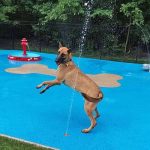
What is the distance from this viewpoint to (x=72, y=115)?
7871 mm

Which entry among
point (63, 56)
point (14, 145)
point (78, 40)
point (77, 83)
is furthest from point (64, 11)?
point (14, 145)

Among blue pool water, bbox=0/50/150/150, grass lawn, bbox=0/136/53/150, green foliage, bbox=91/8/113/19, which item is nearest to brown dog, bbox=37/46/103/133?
blue pool water, bbox=0/50/150/150

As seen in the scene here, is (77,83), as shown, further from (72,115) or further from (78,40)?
(78,40)

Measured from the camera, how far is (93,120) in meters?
6.82

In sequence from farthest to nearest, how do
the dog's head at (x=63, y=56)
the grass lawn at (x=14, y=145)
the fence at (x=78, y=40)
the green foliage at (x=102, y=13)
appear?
the fence at (x=78, y=40), the green foliage at (x=102, y=13), the dog's head at (x=63, y=56), the grass lawn at (x=14, y=145)

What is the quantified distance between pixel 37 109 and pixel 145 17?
37.1ft

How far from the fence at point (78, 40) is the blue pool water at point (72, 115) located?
547cm

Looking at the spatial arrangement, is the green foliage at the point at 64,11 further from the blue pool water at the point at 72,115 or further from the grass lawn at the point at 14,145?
the grass lawn at the point at 14,145

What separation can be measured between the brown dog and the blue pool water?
48cm

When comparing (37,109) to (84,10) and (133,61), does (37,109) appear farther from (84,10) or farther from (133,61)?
(84,10)

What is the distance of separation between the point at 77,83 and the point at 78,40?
11365 millimetres

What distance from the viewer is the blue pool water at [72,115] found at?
6548 millimetres

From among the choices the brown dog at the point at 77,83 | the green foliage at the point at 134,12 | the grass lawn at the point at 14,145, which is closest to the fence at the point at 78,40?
the green foliage at the point at 134,12

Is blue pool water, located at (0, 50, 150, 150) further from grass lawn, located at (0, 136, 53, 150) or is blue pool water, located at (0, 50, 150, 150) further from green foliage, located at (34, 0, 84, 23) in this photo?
green foliage, located at (34, 0, 84, 23)
